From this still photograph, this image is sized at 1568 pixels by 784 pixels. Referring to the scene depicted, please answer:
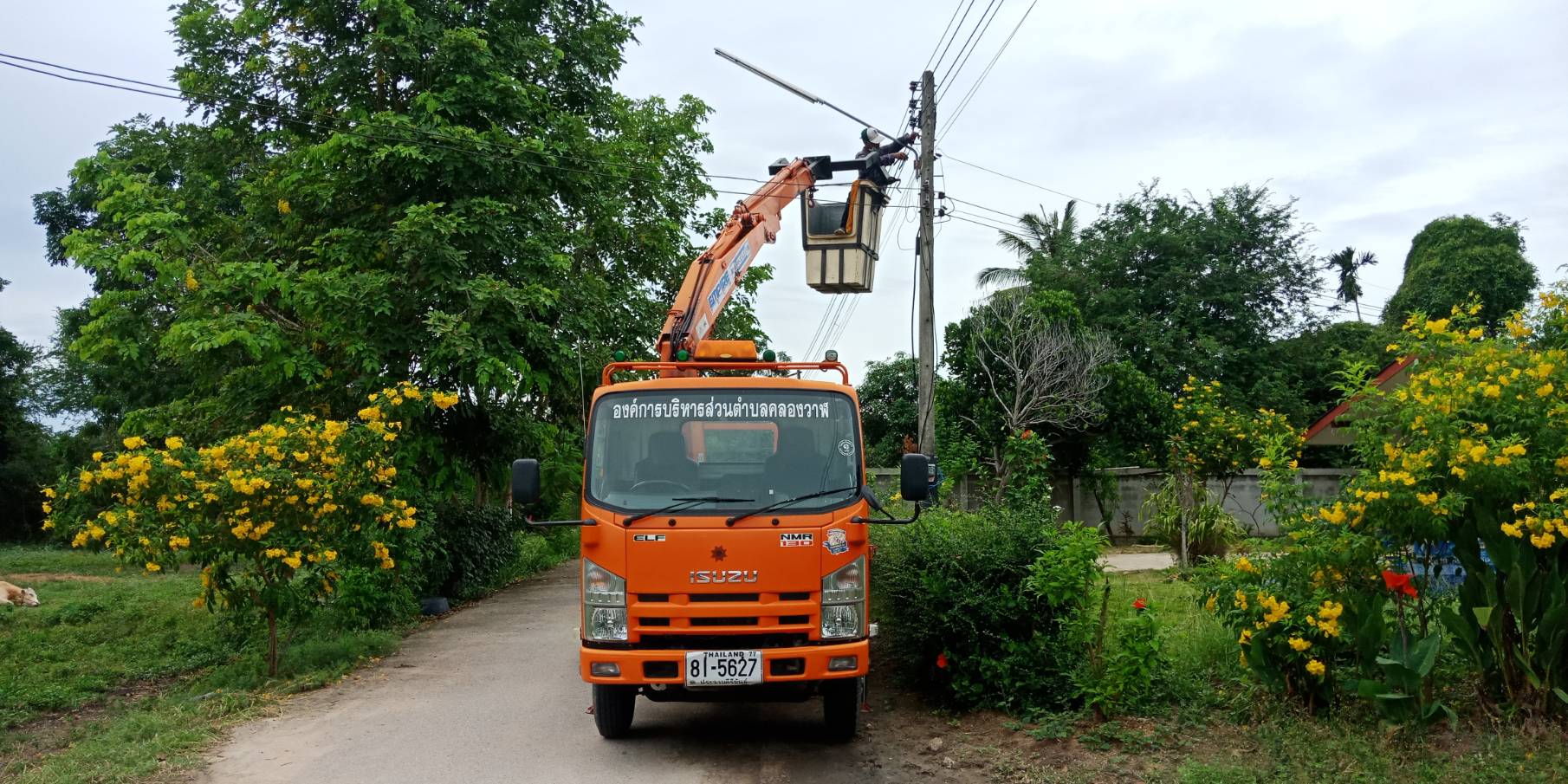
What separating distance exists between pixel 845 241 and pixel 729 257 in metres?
1.45

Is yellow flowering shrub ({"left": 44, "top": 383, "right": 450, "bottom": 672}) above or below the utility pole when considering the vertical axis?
below

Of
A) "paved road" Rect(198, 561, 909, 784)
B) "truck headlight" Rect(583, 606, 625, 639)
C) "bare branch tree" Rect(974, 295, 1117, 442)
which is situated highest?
"bare branch tree" Rect(974, 295, 1117, 442)

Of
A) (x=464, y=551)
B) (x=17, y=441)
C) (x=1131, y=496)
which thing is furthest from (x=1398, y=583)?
(x=17, y=441)

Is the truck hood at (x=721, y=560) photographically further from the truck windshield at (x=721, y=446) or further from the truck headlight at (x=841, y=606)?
the truck windshield at (x=721, y=446)

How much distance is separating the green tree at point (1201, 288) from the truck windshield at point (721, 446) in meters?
21.1

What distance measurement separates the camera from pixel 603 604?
22.5 ft

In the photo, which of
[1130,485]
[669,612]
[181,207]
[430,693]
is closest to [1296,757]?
[669,612]

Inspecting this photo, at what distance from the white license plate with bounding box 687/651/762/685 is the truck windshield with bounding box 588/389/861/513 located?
3.20 ft

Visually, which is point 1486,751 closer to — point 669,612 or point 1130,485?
point 669,612

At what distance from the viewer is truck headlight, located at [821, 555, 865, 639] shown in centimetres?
685

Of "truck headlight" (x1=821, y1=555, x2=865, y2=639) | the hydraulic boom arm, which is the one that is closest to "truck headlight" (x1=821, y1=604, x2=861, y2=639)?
"truck headlight" (x1=821, y1=555, x2=865, y2=639)

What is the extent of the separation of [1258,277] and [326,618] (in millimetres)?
23936

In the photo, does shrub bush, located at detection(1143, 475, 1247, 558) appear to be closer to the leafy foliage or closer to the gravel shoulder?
the gravel shoulder

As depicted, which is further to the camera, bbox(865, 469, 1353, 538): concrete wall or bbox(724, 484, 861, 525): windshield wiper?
bbox(865, 469, 1353, 538): concrete wall
